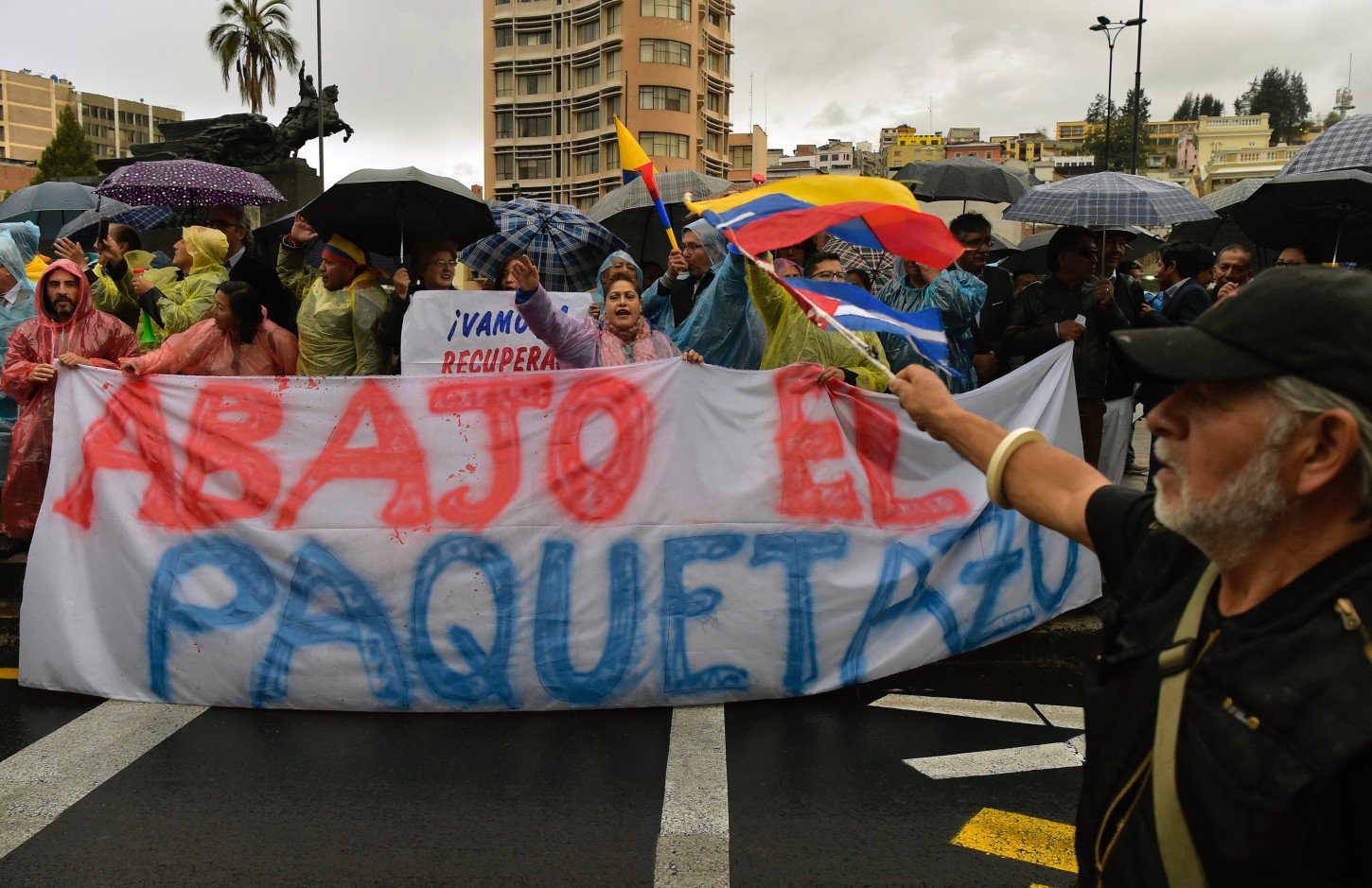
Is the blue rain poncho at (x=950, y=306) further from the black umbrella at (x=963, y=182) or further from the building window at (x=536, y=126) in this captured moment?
the building window at (x=536, y=126)

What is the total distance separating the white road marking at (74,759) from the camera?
142 inches

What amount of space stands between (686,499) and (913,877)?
1953 millimetres

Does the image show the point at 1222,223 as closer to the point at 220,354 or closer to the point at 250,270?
the point at 250,270

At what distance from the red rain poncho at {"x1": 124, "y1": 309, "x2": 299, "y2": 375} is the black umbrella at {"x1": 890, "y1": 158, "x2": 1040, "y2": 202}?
5.23 metres

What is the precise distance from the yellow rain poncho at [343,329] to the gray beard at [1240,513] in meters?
5.11

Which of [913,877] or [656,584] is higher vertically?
[656,584]

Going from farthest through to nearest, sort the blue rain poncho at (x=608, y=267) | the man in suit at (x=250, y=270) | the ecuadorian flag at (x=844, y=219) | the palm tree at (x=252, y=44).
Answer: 1. the palm tree at (x=252, y=44)
2. the man in suit at (x=250, y=270)
3. the blue rain poncho at (x=608, y=267)
4. the ecuadorian flag at (x=844, y=219)

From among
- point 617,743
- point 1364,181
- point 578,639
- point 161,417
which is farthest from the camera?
point 1364,181

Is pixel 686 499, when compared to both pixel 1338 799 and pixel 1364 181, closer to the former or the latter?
pixel 1338 799

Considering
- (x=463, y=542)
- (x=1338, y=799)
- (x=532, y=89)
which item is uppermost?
(x=532, y=89)

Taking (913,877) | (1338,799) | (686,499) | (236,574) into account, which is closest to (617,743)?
(686,499)

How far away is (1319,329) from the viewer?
4.10 ft

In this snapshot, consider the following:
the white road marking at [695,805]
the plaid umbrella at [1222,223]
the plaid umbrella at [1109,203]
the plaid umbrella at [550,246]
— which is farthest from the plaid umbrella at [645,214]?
the white road marking at [695,805]

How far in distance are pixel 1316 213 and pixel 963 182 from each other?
3036 mm
